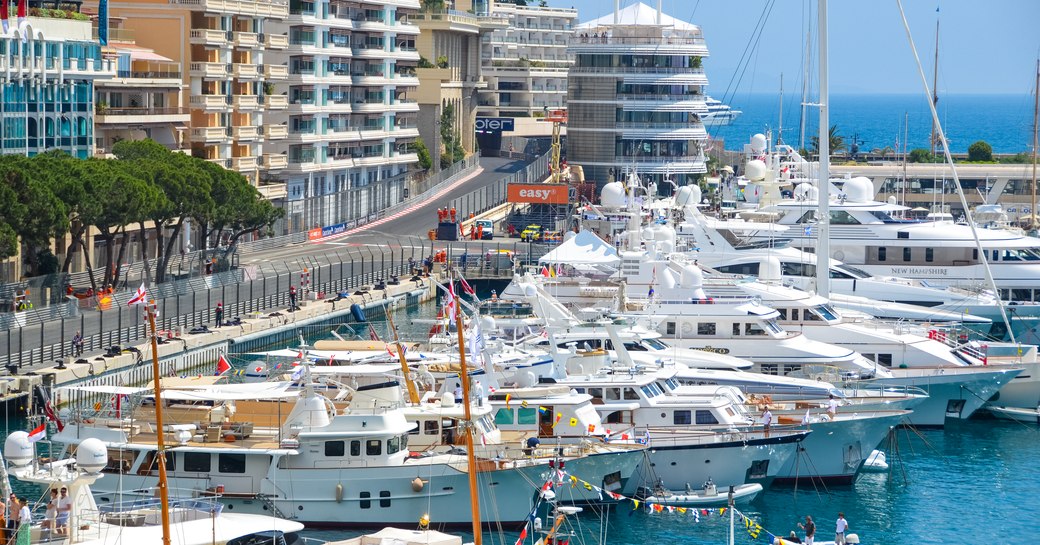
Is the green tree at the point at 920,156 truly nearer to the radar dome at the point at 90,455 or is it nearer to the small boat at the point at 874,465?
the small boat at the point at 874,465

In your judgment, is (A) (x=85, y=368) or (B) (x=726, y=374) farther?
(A) (x=85, y=368)

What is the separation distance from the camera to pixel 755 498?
2002 inches

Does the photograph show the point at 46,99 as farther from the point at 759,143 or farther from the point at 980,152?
the point at 980,152

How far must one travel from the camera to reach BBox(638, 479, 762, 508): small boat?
161 ft

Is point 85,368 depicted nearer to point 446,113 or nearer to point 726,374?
point 726,374

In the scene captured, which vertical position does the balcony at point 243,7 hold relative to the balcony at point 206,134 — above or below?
above

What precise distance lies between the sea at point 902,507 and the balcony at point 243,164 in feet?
156

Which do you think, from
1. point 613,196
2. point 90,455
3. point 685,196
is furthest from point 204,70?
point 90,455

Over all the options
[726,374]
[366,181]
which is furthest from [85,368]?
[366,181]

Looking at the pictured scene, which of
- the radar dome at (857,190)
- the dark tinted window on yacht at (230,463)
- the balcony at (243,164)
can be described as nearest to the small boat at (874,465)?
the dark tinted window on yacht at (230,463)

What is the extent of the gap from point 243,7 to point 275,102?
322 inches

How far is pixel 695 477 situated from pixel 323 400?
11.3 meters

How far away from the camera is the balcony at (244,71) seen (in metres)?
103

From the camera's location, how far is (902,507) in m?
51.2
